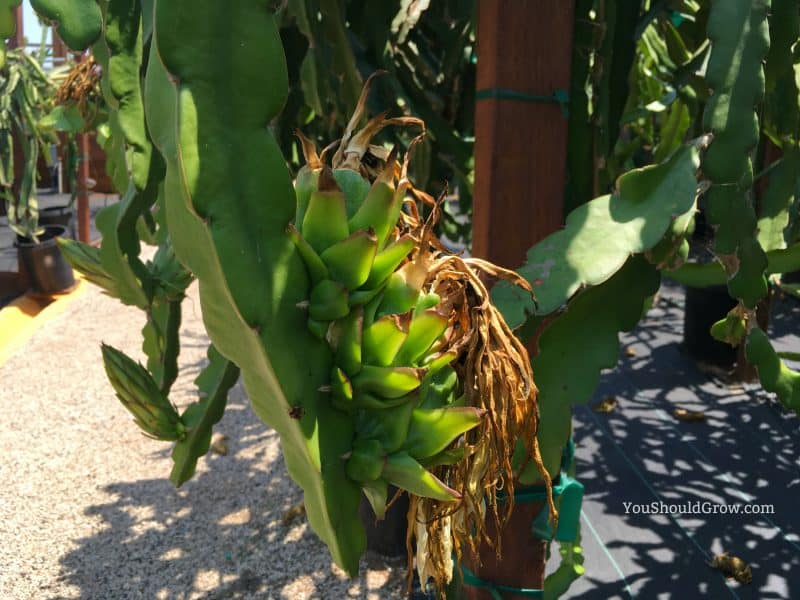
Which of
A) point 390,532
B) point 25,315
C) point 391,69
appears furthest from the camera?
point 25,315

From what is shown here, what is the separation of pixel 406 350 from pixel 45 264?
5135mm

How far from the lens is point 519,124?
1.07 m

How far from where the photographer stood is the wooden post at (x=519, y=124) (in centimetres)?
106

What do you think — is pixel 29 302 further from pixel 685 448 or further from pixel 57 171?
pixel 685 448

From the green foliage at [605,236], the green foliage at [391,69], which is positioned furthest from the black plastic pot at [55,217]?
the green foliage at [605,236]

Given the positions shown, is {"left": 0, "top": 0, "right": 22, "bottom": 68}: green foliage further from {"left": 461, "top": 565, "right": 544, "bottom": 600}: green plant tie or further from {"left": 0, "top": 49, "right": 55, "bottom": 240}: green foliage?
{"left": 0, "top": 49, "right": 55, "bottom": 240}: green foliage

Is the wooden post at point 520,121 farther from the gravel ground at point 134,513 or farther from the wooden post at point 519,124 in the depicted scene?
the gravel ground at point 134,513

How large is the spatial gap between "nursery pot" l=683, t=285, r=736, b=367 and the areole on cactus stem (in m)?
3.43

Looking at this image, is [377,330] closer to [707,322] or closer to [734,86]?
[734,86]

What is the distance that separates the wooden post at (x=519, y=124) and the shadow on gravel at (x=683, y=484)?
4.81ft

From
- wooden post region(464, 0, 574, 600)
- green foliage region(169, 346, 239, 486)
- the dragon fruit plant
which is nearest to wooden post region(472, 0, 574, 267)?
wooden post region(464, 0, 574, 600)

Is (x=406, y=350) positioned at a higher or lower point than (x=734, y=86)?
lower

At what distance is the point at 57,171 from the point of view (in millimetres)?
8008

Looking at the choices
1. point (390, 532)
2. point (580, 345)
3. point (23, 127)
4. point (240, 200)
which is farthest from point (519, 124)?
point (23, 127)
